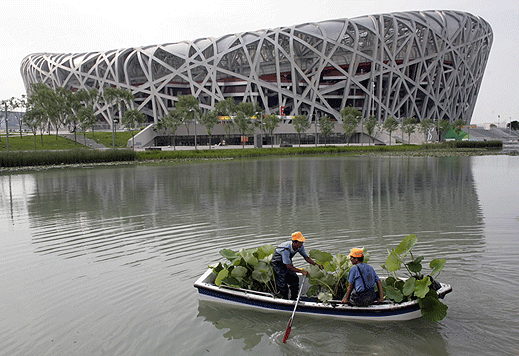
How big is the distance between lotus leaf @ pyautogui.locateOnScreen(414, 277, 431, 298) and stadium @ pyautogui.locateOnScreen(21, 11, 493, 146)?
239ft

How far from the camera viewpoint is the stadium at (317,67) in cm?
7950

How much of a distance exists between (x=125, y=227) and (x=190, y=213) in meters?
2.74

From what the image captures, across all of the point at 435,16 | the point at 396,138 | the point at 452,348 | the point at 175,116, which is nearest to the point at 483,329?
the point at 452,348

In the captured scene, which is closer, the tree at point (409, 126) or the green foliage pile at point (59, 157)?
the green foliage pile at point (59, 157)

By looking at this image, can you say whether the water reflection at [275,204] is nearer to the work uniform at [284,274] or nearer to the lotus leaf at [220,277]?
the work uniform at [284,274]

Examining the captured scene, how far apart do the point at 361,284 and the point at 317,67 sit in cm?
7902

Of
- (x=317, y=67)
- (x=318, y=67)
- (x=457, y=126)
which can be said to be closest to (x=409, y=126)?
(x=457, y=126)

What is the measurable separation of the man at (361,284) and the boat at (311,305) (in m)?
0.11

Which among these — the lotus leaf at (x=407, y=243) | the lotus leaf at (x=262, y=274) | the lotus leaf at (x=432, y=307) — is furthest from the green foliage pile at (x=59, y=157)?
the lotus leaf at (x=432, y=307)

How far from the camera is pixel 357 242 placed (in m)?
11.1

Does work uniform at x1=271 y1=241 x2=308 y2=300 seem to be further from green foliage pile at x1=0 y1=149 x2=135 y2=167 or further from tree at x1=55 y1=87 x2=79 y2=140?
tree at x1=55 y1=87 x2=79 y2=140

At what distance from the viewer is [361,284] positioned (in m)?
6.62

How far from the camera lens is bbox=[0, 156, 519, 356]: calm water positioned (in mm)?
6434

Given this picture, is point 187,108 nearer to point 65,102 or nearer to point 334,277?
point 65,102
